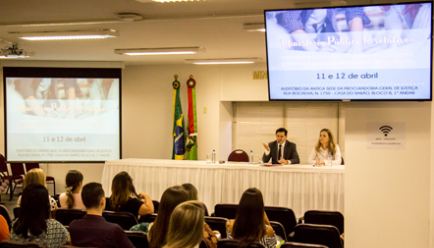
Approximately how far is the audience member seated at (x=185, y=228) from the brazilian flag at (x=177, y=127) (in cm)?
730

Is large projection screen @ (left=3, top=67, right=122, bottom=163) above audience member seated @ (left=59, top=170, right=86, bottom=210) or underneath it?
above

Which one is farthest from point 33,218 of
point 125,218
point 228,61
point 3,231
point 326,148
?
point 228,61

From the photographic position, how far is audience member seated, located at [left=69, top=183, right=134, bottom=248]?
116 inches

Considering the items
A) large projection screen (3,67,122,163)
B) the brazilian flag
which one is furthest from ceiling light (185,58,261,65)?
large projection screen (3,67,122,163)

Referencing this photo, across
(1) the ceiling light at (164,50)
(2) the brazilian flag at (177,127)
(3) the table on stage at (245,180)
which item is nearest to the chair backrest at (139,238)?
(3) the table on stage at (245,180)

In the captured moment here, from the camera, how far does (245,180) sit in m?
6.59

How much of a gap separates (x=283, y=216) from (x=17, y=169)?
23.9 ft

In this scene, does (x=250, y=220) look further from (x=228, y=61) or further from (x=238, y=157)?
(x=228, y=61)

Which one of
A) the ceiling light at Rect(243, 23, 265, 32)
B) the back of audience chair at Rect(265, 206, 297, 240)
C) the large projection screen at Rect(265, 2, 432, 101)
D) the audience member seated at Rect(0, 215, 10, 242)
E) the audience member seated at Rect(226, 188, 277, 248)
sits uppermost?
the ceiling light at Rect(243, 23, 265, 32)

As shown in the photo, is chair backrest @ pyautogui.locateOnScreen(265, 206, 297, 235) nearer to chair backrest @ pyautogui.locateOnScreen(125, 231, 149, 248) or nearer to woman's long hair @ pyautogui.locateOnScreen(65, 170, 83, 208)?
chair backrest @ pyautogui.locateOnScreen(125, 231, 149, 248)

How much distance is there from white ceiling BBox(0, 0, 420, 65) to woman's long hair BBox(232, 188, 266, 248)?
2422 millimetres

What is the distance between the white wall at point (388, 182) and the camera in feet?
12.2

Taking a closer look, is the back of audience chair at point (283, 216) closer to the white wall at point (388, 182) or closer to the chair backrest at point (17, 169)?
the white wall at point (388, 182)

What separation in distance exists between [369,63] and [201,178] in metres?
3.95
